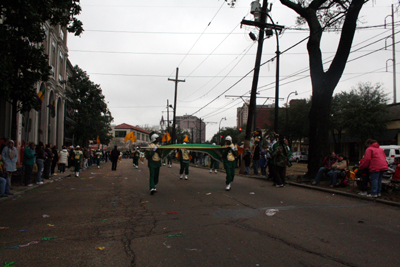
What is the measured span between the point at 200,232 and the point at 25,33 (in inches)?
401

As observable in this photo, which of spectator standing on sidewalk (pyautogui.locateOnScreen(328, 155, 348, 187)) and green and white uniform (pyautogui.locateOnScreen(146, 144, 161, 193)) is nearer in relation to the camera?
green and white uniform (pyautogui.locateOnScreen(146, 144, 161, 193))

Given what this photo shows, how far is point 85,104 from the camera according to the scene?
41719 mm

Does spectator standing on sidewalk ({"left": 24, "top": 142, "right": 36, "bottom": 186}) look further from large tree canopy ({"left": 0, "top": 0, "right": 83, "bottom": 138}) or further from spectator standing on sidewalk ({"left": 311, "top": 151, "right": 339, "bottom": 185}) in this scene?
spectator standing on sidewalk ({"left": 311, "top": 151, "right": 339, "bottom": 185})

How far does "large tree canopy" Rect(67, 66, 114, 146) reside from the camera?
136 ft

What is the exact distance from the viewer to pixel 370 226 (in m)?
6.11

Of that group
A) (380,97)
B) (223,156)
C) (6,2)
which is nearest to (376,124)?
(380,97)

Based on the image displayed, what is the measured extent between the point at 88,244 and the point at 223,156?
22.1 feet

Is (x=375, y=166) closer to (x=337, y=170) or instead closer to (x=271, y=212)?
(x=337, y=170)

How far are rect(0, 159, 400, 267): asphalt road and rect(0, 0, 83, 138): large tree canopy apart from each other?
4.56 metres

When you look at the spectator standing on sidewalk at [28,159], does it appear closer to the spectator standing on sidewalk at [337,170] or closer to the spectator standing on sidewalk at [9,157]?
the spectator standing on sidewalk at [9,157]

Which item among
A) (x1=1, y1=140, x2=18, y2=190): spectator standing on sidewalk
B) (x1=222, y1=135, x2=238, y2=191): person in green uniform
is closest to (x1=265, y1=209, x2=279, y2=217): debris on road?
(x1=222, y1=135, x2=238, y2=191): person in green uniform

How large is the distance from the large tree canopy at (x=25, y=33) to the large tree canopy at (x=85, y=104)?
27705mm

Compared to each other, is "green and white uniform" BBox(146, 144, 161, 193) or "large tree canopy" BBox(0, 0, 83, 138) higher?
"large tree canopy" BBox(0, 0, 83, 138)

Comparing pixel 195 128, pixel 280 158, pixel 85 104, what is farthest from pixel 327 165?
pixel 195 128
